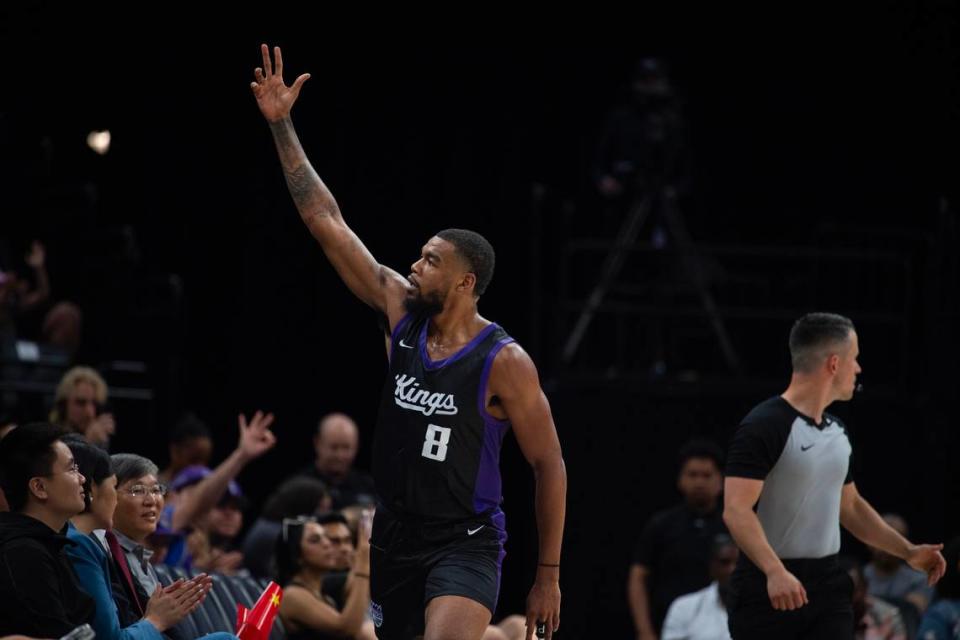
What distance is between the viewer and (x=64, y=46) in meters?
12.2

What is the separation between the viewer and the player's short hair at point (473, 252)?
5.50 metres

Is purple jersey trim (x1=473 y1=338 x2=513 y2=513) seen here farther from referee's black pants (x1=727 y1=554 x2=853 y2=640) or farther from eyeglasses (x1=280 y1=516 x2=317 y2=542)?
eyeglasses (x1=280 y1=516 x2=317 y2=542)

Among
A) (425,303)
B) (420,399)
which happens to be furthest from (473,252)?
(420,399)

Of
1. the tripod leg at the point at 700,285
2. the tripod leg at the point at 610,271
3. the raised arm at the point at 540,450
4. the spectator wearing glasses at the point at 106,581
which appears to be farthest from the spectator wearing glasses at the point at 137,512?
the tripod leg at the point at 700,285

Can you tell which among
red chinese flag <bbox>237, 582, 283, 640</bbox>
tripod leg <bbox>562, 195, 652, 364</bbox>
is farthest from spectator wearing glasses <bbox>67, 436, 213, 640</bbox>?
tripod leg <bbox>562, 195, 652, 364</bbox>

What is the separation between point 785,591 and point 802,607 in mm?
273

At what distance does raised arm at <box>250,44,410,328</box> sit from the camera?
18.5 feet

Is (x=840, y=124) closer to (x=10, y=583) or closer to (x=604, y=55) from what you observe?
(x=604, y=55)

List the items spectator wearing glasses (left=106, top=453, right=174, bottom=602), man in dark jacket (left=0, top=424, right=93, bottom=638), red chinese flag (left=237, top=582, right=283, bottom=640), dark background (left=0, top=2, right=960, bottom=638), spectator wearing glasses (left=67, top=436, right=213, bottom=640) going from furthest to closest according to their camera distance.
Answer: dark background (left=0, top=2, right=960, bottom=638) → spectator wearing glasses (left=106, top=453, right=174, bottom=602) → red chinese flag (left=237, top=582, right=283, bottom=640) → spectator wearing glasses (left=67, top=436, right=213, bottom=640) → man in dark jacket (left=0, top=424, right=93, bottom=638)

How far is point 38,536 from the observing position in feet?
15.3

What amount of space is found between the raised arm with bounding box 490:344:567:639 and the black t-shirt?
3.89 metres

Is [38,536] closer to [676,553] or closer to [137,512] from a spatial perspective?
[137,512]

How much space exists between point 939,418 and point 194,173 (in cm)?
564

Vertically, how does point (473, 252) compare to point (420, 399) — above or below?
above
